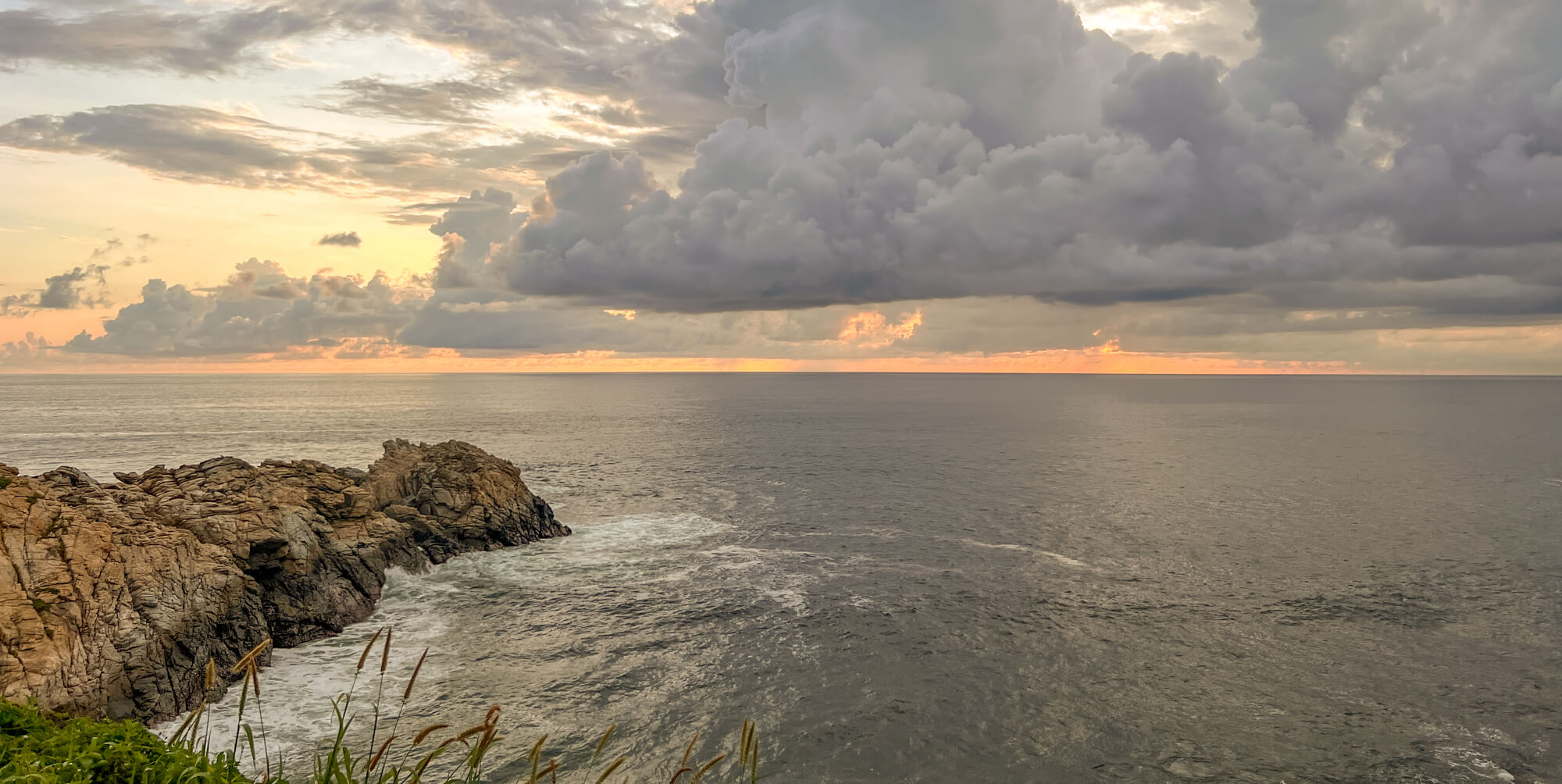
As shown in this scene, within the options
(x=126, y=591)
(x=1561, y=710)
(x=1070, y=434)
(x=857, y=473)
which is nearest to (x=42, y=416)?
(x=857, y=473)

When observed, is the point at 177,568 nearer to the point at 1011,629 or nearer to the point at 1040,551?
the point at 1011,629

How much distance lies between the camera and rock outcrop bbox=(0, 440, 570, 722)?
2112cm

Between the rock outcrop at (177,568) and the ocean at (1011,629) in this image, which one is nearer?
the rock outcrop at (177,568)

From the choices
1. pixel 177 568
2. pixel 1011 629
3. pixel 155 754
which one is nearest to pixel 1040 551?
pixel 1011 629

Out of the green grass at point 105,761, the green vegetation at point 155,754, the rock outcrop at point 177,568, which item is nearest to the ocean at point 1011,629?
the rock outcrop at point 177,568

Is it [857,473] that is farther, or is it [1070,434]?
[1070,434]

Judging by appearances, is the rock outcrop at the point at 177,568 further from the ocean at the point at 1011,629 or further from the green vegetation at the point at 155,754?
the green vegetation at the point at 155,754

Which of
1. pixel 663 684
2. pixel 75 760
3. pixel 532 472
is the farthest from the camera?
pixel 532 472

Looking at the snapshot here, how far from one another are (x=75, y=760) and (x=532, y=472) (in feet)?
224

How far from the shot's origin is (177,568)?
84.1 ft

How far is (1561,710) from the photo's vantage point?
23234mm

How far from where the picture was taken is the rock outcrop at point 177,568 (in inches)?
832

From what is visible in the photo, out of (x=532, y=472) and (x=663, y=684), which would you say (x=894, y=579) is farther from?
(x=532, y=472)

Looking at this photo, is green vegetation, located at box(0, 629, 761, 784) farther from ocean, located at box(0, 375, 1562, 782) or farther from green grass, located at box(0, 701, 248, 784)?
ocean, located at box(0, 375, 1562, 782)
